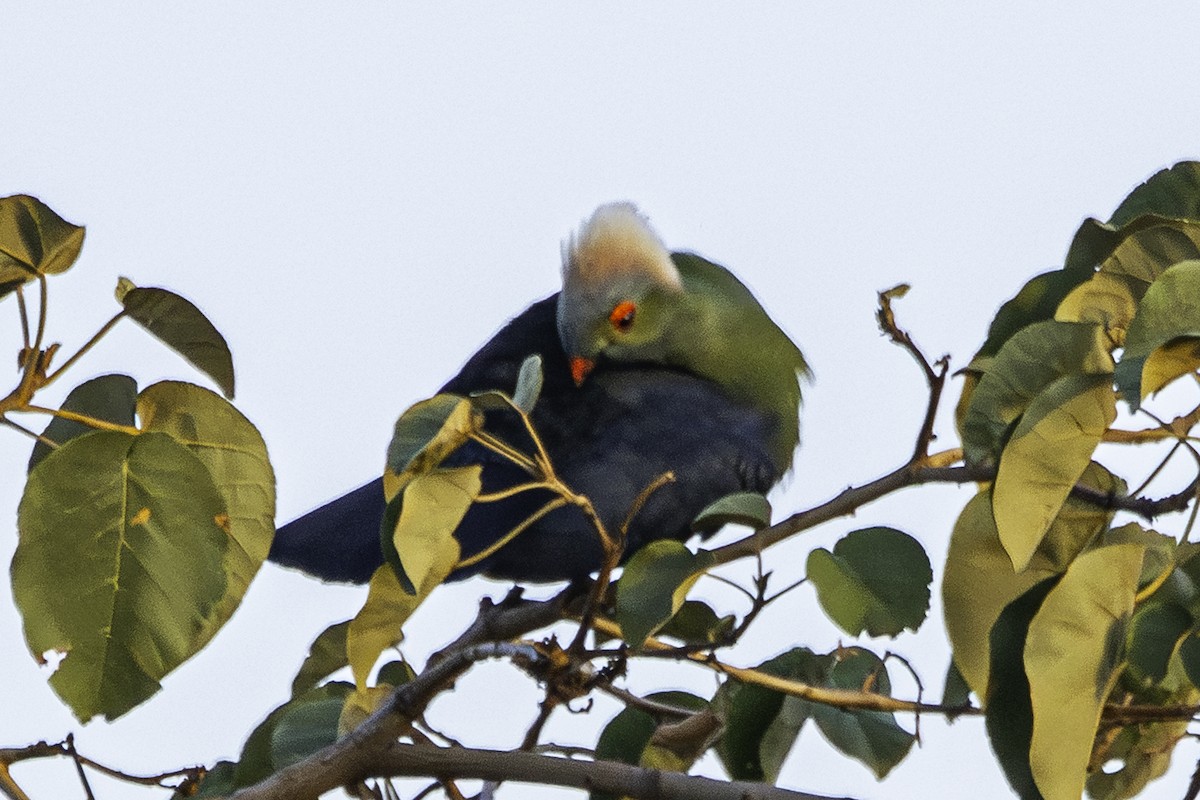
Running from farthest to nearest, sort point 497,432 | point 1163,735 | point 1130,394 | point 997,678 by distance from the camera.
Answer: point 497,432 → point 1163,735 → point 997,678 → point 1130,394

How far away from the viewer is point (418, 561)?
3.73 ft

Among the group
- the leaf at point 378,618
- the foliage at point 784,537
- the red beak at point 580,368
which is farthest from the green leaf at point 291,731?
the red beak at point 580,368

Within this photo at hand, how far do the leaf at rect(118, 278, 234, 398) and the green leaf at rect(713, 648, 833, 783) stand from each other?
0.56m

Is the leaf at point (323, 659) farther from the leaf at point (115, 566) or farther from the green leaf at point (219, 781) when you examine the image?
the leaf at point (115, 566)

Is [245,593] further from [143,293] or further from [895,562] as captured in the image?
[895,562]

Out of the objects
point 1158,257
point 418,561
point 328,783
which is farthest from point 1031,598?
point 328,783

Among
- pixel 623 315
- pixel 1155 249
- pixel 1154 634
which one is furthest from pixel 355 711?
pixel 623 315

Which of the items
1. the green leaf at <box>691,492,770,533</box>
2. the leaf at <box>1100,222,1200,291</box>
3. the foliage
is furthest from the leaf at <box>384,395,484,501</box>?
the leaf at <box>1100,222,1200,291</box>

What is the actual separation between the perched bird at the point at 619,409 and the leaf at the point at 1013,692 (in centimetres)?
88

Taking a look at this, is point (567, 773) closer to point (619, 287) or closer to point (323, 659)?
point (323, 659)

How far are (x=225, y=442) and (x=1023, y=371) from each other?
2.15 feet

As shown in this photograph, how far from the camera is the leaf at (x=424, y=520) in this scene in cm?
113

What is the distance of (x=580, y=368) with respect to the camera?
252 centimetres

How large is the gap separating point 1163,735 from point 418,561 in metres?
0.84
